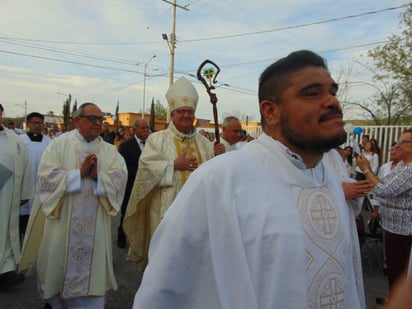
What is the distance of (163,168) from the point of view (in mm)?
4090

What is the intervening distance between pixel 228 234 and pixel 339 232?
58 cm

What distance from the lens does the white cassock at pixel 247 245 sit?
1.46m

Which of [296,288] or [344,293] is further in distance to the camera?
[344,293]

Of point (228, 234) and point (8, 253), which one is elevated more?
→ point (228, 234)

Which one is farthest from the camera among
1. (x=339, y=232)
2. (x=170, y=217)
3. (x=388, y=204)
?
(x=388, y=204)

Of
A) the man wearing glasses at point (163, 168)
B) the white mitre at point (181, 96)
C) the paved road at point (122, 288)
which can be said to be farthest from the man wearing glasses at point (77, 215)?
the white mitre at point (181, 96)

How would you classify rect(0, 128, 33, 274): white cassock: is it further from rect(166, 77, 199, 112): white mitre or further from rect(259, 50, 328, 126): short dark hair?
rect(259, 50, 328, 126): short dark hair

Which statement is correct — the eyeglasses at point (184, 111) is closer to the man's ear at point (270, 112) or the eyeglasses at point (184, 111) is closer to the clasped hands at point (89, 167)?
the clasped hands at point (89, 167)

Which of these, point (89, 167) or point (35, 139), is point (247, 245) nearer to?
point (89, 167)

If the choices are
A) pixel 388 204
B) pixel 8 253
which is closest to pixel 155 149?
pixel 8 253

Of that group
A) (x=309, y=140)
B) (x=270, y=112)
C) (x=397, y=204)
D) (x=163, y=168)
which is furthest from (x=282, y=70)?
(x=397, y=204)

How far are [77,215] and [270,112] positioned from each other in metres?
2.78

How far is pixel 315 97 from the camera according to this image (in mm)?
1678

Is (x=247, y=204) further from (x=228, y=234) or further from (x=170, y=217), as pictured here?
(x=170, y=217)
